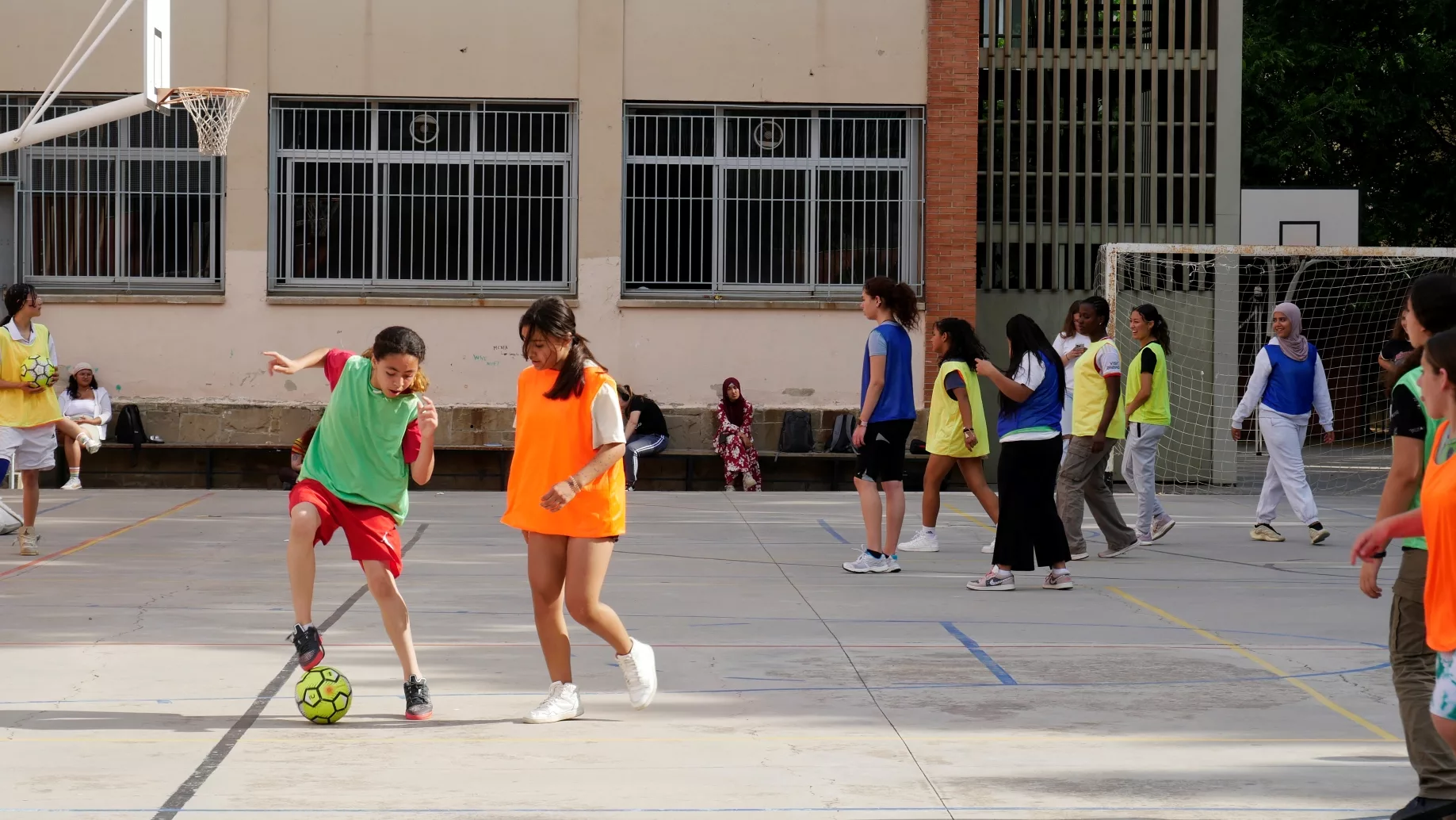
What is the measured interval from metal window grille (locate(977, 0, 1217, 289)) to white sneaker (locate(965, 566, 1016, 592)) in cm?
1294

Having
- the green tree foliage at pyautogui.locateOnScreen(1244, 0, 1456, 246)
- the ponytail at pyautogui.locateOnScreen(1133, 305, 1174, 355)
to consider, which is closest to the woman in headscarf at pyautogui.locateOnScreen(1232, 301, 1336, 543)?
the ponytail at pyautogui.locateOnScreen(1133, 305, 1174, 355)

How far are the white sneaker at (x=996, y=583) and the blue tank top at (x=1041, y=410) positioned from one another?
2.79ft

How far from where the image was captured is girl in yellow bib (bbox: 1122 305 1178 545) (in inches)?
486

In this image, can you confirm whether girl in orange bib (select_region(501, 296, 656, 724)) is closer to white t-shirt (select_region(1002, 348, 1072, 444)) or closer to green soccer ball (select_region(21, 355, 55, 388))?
white t-shirt (select_region(1002, 348, 1072, 444))

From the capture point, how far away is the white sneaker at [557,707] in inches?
255

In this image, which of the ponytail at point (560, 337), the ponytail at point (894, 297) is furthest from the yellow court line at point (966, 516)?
the ponytail at point (560, 337)

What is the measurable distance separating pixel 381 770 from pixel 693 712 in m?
1.50

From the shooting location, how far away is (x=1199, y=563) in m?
12.0

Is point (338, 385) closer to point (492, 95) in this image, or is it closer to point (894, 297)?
point (894, 297)

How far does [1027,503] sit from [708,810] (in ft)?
17.3

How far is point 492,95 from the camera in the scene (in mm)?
20672

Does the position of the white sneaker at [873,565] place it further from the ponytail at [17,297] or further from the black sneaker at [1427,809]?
the black sneaker at [1427,809]

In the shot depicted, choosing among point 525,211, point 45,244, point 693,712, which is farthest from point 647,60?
point 693,712

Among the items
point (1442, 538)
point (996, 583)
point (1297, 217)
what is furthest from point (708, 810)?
point (1297, 217)
